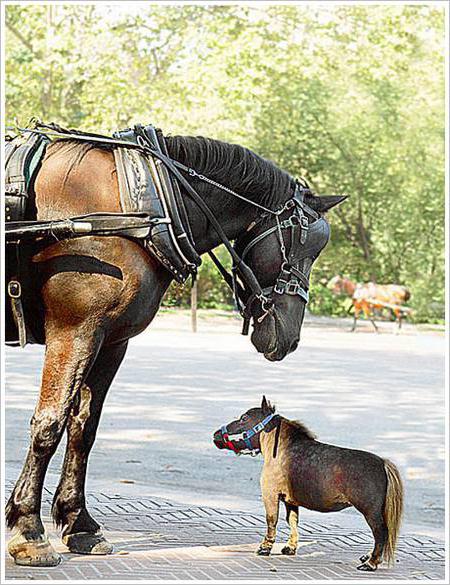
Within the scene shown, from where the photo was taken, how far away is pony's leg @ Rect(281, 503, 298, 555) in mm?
5199

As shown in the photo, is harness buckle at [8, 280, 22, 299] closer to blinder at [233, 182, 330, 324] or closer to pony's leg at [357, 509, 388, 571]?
blinder at [233, 182, 330, 324]

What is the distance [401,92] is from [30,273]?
1128 inches

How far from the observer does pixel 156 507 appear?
21.5 ft

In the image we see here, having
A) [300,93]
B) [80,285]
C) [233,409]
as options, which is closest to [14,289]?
[80,285]

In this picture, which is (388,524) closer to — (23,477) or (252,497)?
(23,477)

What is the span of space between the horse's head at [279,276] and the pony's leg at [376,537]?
90 centimetres

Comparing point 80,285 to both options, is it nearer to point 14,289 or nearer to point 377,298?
point 14,289

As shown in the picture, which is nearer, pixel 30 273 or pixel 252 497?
pixel 30 273

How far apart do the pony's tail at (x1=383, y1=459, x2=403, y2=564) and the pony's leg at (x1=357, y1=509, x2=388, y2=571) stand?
0.07 ft

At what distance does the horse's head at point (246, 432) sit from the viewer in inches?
204

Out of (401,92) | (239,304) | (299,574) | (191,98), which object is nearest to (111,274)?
(239,304)

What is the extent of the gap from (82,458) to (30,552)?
2.06ft

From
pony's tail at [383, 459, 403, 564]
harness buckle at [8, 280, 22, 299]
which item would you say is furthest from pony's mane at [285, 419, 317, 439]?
harness buckle at [8, 280, 22, 299]

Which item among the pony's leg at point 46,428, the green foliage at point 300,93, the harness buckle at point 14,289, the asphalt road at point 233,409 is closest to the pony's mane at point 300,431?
the pony's leg at point 46,428
